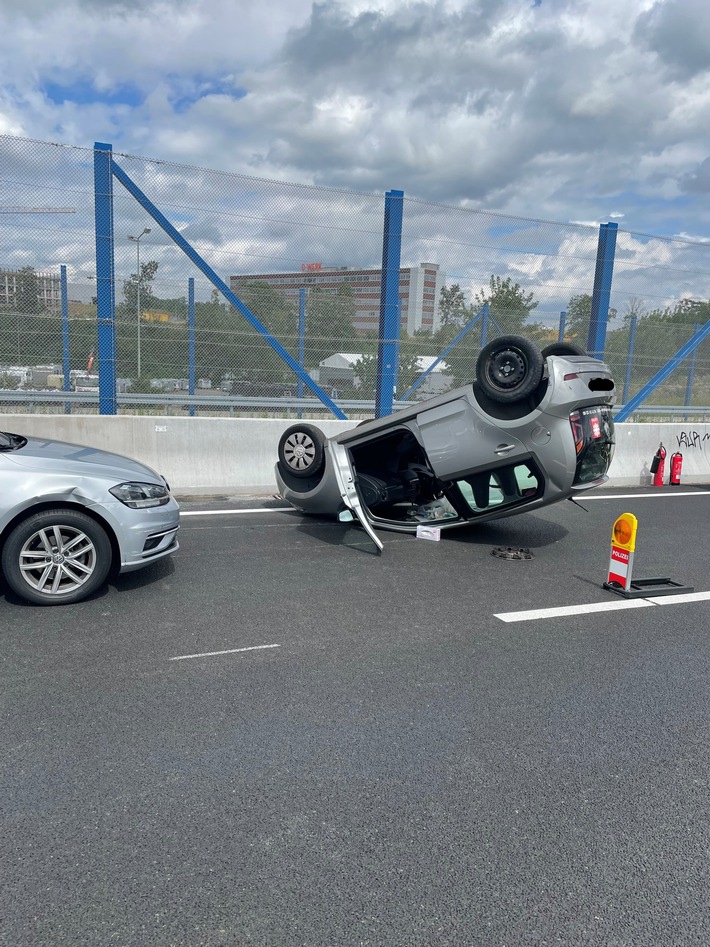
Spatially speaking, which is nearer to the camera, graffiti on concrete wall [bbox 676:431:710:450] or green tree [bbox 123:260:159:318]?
green tree [bbox 123:260:159:318]

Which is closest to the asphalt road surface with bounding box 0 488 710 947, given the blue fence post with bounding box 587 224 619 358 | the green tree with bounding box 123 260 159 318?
the green tree with bounding box 123 260 159 318

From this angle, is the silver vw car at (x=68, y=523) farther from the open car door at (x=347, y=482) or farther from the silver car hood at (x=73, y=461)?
the open car door at (x=347, y=482)

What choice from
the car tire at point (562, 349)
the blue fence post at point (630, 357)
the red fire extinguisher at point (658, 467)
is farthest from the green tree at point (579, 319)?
the car tire at point (562, 349)

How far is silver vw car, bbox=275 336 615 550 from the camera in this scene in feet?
21.1

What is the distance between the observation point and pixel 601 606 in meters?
5.39

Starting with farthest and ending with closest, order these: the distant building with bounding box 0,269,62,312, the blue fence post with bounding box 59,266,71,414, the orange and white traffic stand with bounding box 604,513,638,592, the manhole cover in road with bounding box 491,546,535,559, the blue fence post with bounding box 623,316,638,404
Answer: the blue fence post with bounding box 623,316,638,404
the blue fence post with bounding box 59,266,71,414
the distant building with bounding box 0,269,62,312
the manhole cover in road with bounding box 491,546,535,559
the orange and white traffic stand with bounding box 604,513,638,592

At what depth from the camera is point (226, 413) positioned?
410 inches

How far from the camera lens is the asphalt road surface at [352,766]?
7.60 ft

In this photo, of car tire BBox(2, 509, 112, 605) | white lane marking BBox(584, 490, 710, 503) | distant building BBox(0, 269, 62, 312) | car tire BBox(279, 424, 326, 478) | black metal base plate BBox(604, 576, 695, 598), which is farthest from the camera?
white lane marking BBox(584, 490, 710, 503)

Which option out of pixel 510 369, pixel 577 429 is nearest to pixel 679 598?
pixel 577 429

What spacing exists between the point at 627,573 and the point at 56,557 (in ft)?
14.4

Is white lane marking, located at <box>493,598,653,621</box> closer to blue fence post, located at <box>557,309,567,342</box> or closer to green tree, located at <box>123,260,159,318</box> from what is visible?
green tree, located at <box>123,260,159,318</box>

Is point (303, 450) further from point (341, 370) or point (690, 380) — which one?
point (690, 380)

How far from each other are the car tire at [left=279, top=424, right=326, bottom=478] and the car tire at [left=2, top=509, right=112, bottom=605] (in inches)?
113
